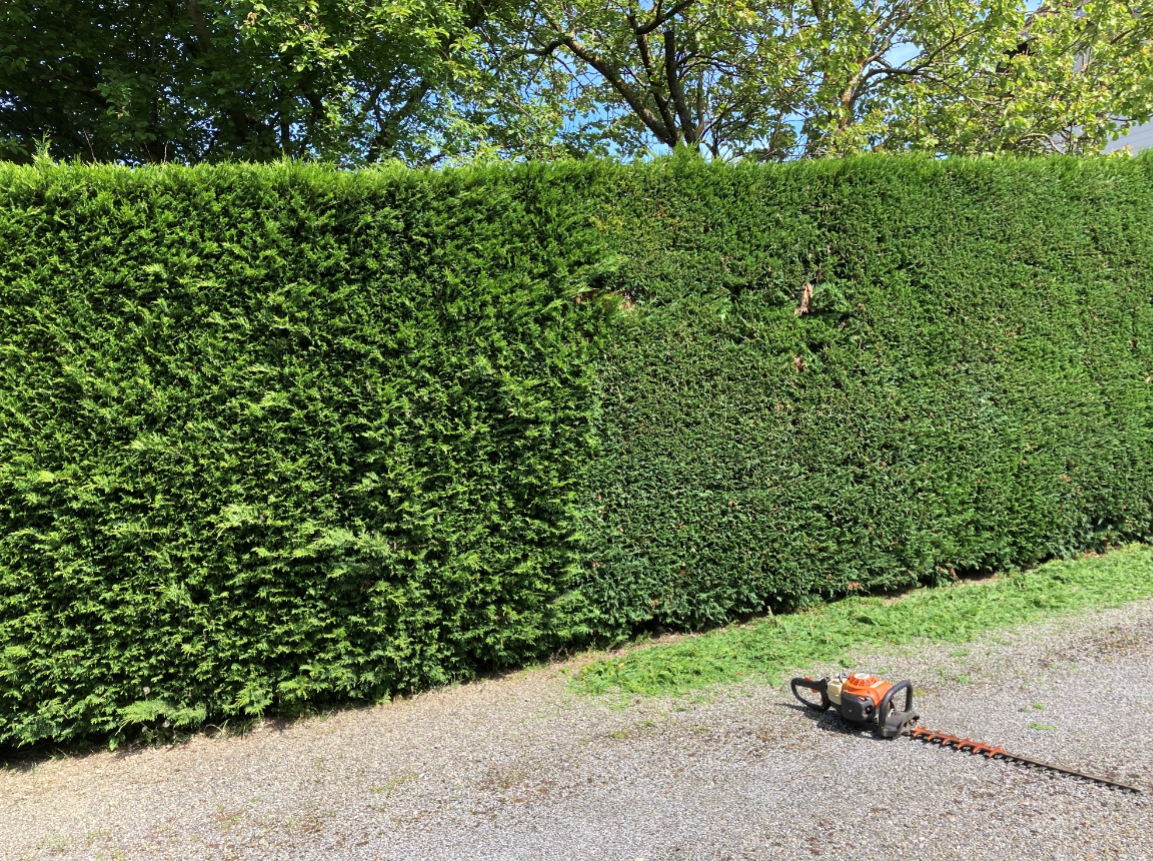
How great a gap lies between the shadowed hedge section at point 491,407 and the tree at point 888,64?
3731 millimetres

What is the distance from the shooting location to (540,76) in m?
10.6

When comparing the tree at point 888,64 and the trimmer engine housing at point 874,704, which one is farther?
the tree at point 888,64

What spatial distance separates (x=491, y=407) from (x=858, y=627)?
2815 mm

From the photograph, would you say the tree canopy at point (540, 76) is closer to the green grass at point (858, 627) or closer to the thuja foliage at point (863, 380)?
the thuja foliage at point (863, 380)

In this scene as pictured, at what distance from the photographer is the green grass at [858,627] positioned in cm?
436

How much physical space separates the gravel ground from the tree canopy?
3750 millimetres

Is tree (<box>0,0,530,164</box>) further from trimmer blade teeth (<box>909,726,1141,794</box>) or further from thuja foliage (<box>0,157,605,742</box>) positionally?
trimmer blade teeth (<box>909,726,1141,794</box>)

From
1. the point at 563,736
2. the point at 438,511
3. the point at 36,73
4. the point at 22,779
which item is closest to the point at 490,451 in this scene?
the point at 438,511

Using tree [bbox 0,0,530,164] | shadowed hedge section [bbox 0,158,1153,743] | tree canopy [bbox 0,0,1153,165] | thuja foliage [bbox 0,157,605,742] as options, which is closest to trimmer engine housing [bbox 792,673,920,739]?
shadowed hedge section [bbox 0,158,1153,743]

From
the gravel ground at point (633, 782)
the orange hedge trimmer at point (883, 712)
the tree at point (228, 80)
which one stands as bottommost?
the gravel ground at point (633, 782)

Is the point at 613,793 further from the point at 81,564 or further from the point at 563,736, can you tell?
the point at 81,564

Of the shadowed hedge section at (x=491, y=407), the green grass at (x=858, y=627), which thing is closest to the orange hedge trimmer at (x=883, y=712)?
the green grass at (x=858, y=627)

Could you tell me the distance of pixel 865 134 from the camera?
30.2 ft

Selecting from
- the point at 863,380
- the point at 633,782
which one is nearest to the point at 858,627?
the point at 863,380
